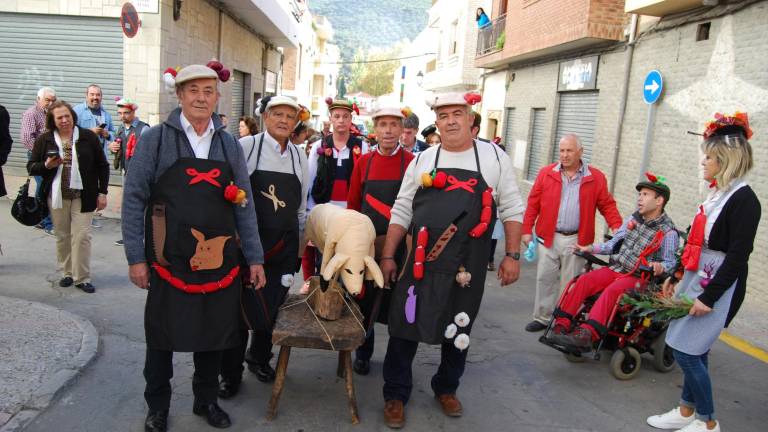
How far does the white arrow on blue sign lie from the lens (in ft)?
30.5

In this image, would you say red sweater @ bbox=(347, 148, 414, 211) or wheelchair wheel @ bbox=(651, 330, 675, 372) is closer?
red sweater @ bbox=(347, 148, 414, 211)

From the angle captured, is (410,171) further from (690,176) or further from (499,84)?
(499,84)

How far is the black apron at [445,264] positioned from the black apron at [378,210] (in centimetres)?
49

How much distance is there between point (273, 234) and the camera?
12.8ft

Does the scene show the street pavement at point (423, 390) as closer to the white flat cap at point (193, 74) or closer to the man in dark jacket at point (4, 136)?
the man in dark jacket at point (4, 136)

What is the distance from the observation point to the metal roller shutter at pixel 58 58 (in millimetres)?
11216

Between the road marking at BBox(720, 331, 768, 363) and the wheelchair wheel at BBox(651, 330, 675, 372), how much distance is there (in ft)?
3.47

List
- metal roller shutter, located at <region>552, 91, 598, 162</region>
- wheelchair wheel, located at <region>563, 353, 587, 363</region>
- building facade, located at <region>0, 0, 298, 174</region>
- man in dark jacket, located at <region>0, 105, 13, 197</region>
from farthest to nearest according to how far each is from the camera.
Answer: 1. metal roller shutter, located at <region>552, 91, 598, 162</region>
2. building facade, located at <region>0, 0, 298, 174</region>
3. man in dark jacket, located at <region>0, 105, 13, 197</region>
4. wheelchair wheel, located at <region>563, 353, 587, 363</region>

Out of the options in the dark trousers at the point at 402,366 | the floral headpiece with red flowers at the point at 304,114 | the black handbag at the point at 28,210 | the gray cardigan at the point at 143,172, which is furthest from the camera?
the black handbag at the point at 28,210

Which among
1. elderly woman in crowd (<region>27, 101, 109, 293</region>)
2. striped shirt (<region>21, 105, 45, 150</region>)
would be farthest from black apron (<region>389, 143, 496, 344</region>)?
striped shirt (<region>21, 105, 45, 150</region>)

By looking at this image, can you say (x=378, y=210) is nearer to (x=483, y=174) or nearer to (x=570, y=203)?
(x=483, y=174)

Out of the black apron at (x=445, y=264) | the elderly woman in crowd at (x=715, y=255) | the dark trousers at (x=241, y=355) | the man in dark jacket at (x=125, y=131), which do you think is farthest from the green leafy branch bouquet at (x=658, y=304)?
the man in dark jacket at (x=125, y=131)

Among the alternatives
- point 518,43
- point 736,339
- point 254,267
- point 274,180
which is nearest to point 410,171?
point 274,180

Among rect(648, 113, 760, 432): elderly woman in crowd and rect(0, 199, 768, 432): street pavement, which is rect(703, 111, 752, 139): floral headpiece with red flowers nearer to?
→ rect(648, 113, 760, 432): elderly woman in crowd
